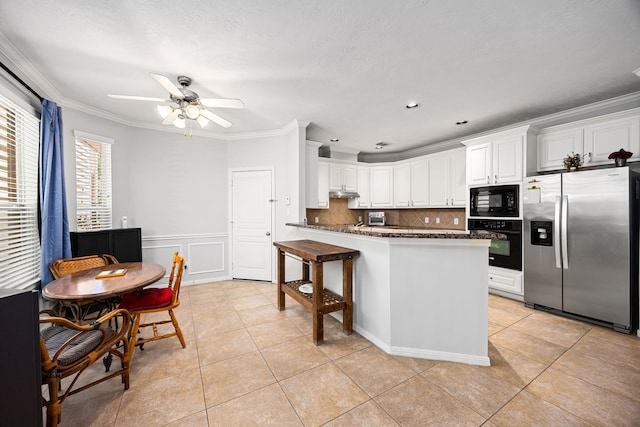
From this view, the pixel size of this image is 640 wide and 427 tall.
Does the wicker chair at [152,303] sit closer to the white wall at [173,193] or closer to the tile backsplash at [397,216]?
the white wall at [173,193]

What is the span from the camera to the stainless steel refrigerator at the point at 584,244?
2.66 meters

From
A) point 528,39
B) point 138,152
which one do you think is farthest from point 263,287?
point 528,39

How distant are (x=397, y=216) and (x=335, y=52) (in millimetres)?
4290

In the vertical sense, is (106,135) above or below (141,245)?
above

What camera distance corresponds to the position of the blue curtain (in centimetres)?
251

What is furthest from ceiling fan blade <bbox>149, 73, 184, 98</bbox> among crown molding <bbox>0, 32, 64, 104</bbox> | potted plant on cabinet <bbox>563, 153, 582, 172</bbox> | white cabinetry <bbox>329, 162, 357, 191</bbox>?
potted plant on cabinet <bbox>563, 153, 582, 172</bbox>

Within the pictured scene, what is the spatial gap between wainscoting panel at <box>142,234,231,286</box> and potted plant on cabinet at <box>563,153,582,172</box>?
5060 mm

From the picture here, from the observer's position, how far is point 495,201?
3717 mm

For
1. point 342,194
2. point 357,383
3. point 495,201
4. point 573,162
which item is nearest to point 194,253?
point 342,194

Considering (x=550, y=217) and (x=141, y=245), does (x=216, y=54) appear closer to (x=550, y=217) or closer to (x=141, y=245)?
(x=141, y=245)

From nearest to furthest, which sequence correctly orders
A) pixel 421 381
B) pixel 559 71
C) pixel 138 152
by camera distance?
1. pixel 421 381
2. pixel 559 71
3. pixel 138 152

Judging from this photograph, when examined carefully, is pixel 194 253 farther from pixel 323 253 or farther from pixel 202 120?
pixel 323 253

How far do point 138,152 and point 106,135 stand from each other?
0.43 m

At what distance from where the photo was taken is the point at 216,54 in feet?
7.23
